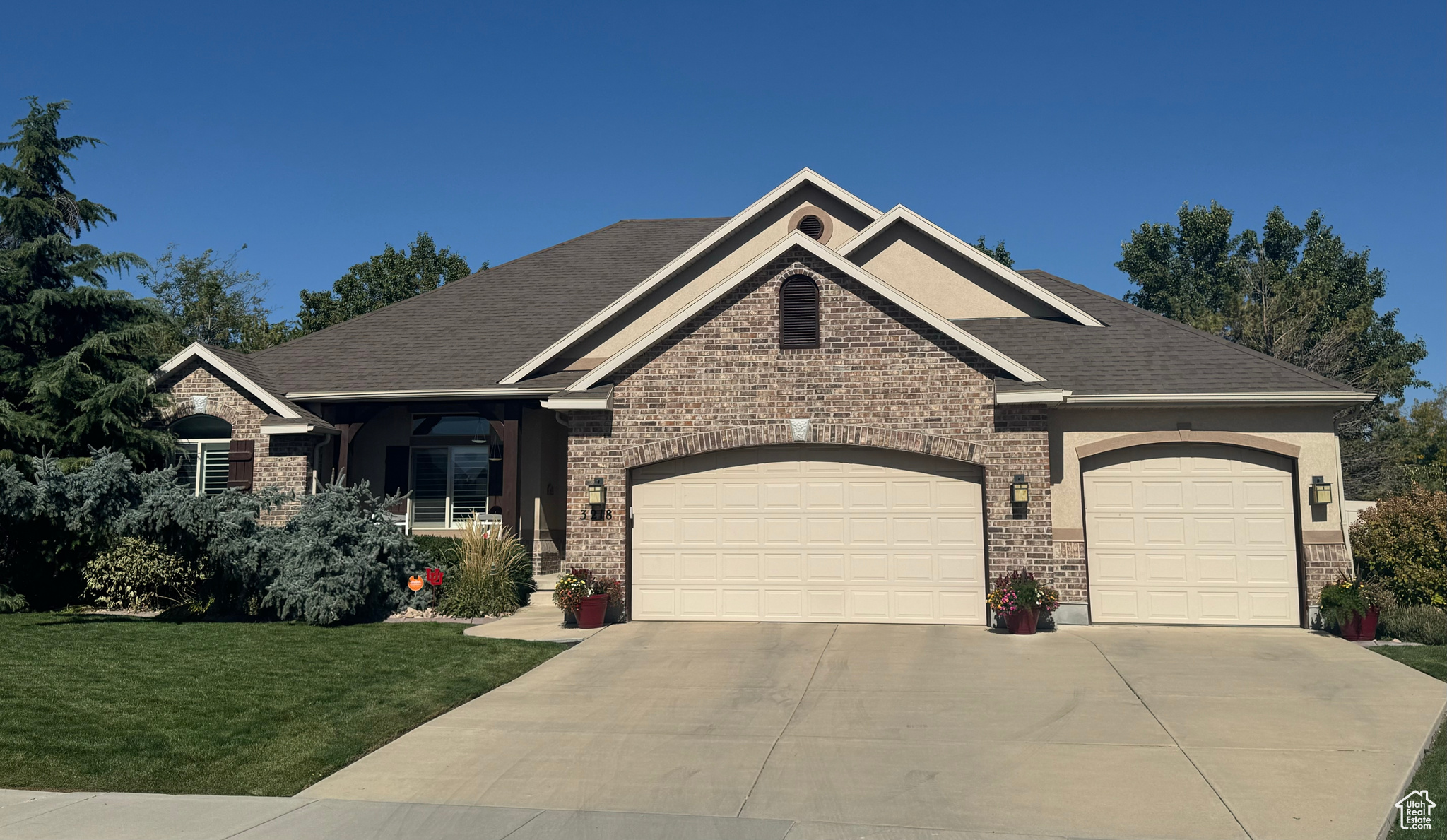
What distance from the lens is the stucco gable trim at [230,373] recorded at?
18.2 metres

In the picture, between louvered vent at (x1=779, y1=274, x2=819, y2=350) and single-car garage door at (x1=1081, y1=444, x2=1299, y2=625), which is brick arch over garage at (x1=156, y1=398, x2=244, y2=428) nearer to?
louvered vent at (x1=779, y1=274, x2=819, y2=350)

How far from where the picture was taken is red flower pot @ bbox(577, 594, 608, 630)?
14781mm

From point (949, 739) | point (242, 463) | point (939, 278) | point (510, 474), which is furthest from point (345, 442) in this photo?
point (949, 739)

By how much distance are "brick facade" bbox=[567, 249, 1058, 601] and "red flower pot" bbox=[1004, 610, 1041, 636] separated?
2.36ft

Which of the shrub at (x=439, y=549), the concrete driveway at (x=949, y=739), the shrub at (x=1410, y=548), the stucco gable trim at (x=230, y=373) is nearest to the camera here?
the concrete driveway at (x=949, y=739)

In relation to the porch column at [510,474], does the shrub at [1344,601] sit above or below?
below

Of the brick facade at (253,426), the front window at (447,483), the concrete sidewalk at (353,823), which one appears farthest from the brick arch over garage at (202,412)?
the concrete sidewalk at (353,823)

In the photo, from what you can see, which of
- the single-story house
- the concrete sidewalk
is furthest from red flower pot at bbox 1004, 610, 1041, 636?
the concrete sidewalk

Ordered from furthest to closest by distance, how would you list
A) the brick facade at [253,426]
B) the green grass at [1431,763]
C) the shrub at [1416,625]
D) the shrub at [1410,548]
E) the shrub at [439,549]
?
the brick facade at [253,426] < the shrub at [439,549] < the shrub at [1410,548] < the shrub at [1416,625] < the green grass at [1431,763]

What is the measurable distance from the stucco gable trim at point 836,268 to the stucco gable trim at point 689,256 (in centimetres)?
244

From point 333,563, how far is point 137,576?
4260 mm

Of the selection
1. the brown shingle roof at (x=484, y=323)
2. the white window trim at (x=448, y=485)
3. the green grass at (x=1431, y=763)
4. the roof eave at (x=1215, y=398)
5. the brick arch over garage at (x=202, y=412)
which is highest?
the brown shingle roof at (x=484, y=323)

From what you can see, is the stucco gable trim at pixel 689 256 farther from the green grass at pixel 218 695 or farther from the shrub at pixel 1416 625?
the shrub at pixel 1416 625

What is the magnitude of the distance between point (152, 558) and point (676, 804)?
13.4 meters
